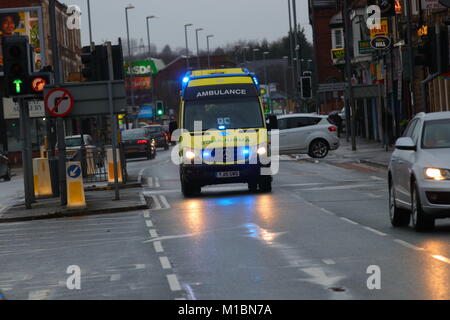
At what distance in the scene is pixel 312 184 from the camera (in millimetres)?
30969

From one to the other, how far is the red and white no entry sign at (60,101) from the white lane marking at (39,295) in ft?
49.3

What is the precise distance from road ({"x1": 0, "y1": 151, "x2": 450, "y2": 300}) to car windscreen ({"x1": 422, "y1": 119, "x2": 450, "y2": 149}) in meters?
1.25

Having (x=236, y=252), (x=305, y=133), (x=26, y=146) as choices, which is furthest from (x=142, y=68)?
(x=236, y=252)

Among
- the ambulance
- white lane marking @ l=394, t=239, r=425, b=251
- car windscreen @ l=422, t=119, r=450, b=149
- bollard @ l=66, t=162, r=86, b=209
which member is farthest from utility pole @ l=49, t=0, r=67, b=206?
white lane marking @ l=394, t=239, r=425, b=251

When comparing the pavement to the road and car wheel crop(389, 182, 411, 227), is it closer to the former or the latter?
the road

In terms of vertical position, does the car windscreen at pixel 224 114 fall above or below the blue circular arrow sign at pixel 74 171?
above

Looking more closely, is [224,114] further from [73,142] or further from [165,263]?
[73,142]

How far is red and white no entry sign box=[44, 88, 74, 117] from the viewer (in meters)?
27.1

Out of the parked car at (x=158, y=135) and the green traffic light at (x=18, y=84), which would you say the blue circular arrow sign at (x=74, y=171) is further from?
the parked car at (x=158, y=135)

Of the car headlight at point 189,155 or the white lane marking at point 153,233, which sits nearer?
the white lane marking at point 153,233

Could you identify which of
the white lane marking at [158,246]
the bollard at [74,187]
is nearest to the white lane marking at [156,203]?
the bollard at [74,187]

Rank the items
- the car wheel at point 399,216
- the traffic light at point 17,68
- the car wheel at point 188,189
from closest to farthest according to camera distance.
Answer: the car wheel at point 399,216, the traffic light at point 17,68, the car wheel at point 188,189

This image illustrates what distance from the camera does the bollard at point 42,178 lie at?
32719mm
